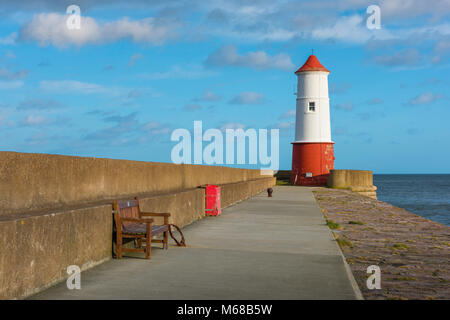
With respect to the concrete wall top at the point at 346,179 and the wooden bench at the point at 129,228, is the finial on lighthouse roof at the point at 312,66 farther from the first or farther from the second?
the wooden bench at the point at 129,228

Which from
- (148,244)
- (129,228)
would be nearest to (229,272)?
(148,244)

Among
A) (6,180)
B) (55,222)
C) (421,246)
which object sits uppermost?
(6,180)

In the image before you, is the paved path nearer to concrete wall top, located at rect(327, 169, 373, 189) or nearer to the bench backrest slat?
the bench backrest slat

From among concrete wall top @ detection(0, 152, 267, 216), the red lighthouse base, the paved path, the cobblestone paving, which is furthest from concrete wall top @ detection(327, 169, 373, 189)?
the paved path

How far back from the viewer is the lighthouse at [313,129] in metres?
48.4

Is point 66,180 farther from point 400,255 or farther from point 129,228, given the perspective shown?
point 400,255

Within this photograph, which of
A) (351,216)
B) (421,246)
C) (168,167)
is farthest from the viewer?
(351,216)

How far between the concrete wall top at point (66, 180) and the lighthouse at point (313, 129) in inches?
1381

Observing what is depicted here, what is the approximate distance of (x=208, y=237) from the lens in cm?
1166

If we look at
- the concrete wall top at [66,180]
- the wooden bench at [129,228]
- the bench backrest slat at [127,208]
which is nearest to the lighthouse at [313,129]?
the concrete wall top at [66,180]

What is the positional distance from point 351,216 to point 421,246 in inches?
279

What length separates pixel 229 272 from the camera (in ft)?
25.8
